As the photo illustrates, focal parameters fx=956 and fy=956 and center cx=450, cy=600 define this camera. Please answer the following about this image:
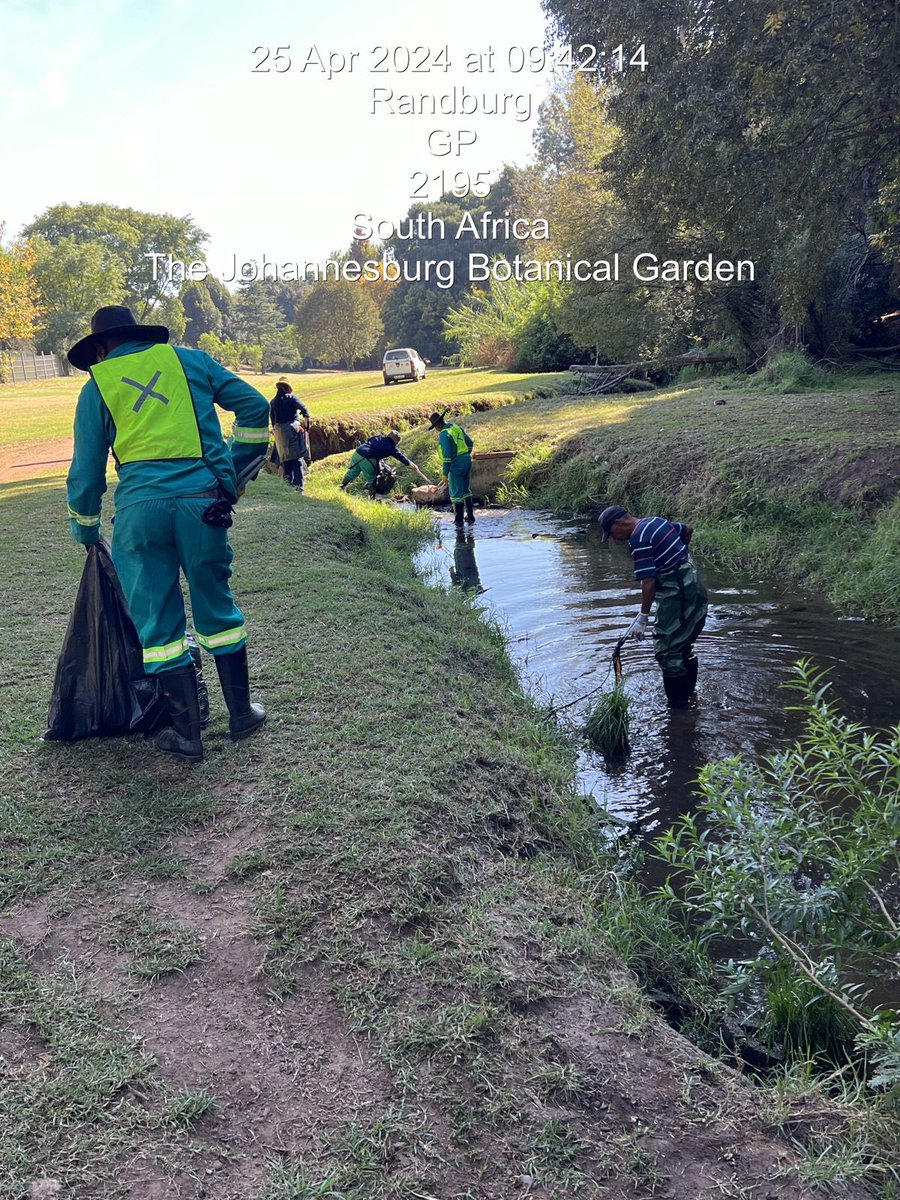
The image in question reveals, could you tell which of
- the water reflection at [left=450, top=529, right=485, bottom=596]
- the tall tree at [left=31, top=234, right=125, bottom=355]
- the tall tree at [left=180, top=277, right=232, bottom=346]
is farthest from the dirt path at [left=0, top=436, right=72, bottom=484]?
the tall tree at [left=180, top=277, right=232, bottom=346]

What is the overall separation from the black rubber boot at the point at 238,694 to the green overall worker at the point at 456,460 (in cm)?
963

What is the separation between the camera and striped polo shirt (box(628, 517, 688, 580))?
276 inches

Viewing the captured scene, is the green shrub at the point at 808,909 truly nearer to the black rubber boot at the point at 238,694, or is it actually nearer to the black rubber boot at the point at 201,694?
the black rubber boot at the point at 238,694

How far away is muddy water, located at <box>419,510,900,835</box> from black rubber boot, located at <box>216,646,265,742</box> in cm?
226

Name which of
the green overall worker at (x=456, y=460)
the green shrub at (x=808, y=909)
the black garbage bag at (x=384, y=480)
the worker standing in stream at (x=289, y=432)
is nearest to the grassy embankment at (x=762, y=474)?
the black garbage bag at (x=384, y=480)

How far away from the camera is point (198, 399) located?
4.51 meters

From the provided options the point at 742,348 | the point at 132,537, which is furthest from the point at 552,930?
the point at 742,348

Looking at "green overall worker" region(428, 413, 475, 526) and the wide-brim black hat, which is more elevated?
the wide-brim black hat

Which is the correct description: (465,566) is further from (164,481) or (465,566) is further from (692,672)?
(164,481)

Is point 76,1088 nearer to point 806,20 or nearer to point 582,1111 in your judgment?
point 582,1111

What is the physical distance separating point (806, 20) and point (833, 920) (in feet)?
28.0

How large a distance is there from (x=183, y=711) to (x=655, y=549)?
12.5 feet

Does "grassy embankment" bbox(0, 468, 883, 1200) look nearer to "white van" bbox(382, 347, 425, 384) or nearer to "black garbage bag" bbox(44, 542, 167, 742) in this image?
"black garbage bag" bbox(44, 542, 167, 742)

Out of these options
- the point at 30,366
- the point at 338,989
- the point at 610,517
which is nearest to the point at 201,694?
the point at 338,989
